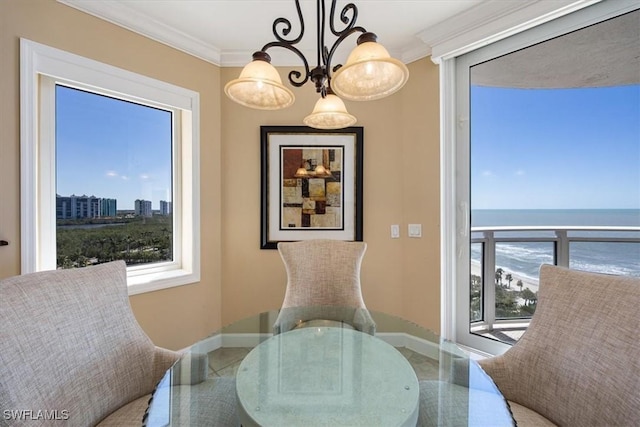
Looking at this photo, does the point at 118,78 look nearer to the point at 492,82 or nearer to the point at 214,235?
the point at 214,235

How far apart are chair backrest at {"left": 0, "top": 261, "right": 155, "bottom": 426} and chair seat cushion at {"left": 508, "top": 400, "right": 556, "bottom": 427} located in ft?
4.85

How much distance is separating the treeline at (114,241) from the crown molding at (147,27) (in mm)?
1372

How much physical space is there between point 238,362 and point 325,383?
16.9 inches

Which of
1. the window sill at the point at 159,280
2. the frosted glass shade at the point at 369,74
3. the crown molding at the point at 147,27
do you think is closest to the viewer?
the frosted glass shade at the point at 369,74

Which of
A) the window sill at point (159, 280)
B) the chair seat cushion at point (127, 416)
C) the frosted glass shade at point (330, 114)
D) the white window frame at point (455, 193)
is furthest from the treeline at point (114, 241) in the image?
the white window frame at point (455, 193)

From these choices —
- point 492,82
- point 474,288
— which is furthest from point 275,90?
point 474,288

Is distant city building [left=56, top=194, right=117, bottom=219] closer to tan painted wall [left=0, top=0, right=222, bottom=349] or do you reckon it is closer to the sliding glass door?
tan painted wall [left=0, top=0, right=222, bottom=349]

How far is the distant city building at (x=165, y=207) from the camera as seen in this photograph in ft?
7.50

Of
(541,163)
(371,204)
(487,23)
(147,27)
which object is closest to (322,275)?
(371,204)

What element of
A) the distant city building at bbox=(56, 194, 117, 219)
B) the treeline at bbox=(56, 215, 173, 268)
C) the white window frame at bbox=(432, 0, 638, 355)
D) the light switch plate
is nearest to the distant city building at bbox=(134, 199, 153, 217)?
the treeline at bbox=(56, 215, 173, 268)

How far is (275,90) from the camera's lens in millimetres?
1185

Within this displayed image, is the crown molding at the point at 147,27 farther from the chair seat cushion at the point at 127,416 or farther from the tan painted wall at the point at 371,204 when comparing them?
the chair seat cushion at the point at 127,416

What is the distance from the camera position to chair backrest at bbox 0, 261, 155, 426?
0.85 meters

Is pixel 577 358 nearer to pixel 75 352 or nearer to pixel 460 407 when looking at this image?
pixel 460 407
